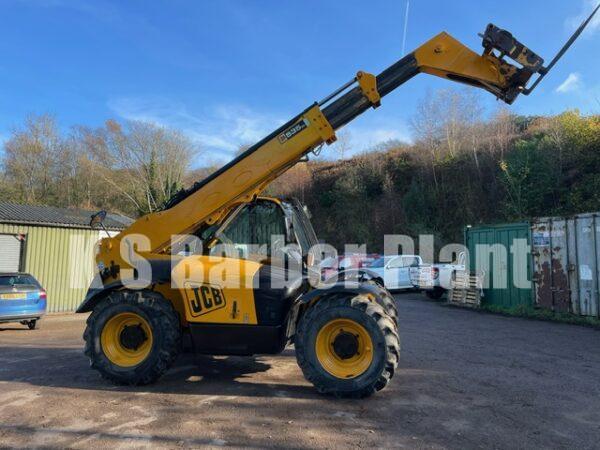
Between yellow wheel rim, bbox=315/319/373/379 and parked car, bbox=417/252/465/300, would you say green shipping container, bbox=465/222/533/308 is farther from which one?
yellow wheel rim, bbox=315/319/373/379

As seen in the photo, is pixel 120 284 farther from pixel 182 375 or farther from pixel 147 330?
pixel 182 375

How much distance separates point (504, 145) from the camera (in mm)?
30297

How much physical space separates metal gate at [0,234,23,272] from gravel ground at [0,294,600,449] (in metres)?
8.09

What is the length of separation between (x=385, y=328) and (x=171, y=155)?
113 ft

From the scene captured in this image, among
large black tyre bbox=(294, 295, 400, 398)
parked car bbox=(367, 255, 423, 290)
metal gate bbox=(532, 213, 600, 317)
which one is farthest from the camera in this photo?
parked car bbox=(367, 255, 423, 290)

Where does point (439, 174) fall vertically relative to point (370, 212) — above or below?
above

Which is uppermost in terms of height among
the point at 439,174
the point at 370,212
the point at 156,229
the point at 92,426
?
the point at 439,174

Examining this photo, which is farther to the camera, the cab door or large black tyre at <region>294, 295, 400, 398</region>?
the cab door

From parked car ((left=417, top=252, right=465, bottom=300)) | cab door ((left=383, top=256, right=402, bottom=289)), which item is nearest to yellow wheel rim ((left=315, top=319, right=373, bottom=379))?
parked car ((left=417, top=252, right=465, bottom=300))

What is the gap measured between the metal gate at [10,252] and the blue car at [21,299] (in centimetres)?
353

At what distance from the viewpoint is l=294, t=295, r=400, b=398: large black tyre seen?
5.69 metres

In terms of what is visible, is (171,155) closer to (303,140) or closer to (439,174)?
(439,174)

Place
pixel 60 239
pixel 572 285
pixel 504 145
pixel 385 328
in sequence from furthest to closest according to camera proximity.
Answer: pixel 504 145, pixel 60 239, pixel 572 285, pixel 385 328

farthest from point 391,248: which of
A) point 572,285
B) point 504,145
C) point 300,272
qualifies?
point 300,272
